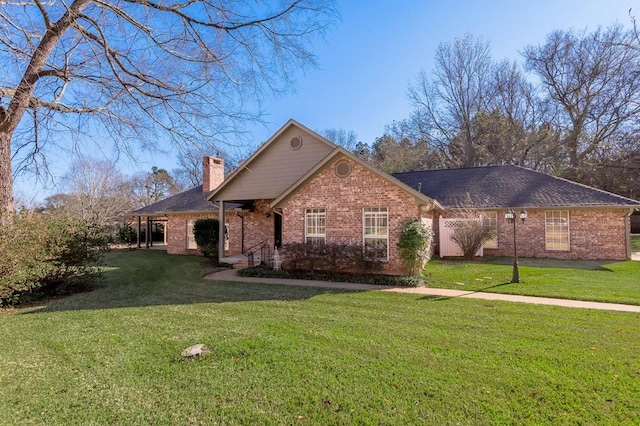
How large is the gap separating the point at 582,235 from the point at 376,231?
33.0 feet

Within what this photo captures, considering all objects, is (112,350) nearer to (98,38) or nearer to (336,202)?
(98,38)

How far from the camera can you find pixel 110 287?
9.62 meters

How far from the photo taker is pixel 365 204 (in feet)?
35.7

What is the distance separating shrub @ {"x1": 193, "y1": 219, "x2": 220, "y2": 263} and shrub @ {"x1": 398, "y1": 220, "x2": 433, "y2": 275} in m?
9.22

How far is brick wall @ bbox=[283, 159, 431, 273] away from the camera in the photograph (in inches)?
413

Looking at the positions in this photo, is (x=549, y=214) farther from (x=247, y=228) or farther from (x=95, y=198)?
(x=95, y=198)

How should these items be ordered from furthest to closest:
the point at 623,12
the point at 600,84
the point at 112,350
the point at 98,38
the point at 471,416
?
the point at 600,84, the point at 623,12, the point at 98,38, the point at 112,350, the point at 471,416

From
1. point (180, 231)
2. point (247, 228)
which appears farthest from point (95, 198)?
point (247, 228)

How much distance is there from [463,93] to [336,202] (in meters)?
23.6

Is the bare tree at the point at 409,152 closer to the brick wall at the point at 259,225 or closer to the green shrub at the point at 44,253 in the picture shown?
the brick wall at the point at 259,225

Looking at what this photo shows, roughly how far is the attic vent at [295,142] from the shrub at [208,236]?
18.1ft

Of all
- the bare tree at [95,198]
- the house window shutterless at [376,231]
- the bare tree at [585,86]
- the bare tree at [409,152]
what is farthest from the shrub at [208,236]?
the bare tree at [585,86]

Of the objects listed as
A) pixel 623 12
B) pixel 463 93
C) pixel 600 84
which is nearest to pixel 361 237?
pixel 623 12

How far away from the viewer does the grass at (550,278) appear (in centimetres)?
805
